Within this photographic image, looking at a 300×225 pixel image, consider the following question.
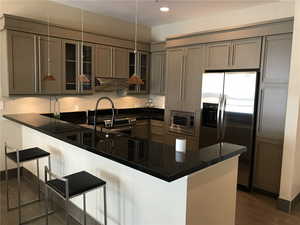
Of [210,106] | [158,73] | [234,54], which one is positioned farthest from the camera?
[158,73]

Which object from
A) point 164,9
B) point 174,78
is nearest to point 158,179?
point 174,78

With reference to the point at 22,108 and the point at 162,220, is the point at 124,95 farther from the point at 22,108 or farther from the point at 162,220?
the point at 162,220

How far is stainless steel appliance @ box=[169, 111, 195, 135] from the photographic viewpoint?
4.18 m

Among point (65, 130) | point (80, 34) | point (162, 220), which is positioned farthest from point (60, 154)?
point (80, 34)

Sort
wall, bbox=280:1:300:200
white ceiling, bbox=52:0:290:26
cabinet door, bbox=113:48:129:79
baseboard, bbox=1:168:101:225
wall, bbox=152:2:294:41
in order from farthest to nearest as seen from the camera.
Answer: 1. cabinet door, bbox=113:48:129:79
2. white ceiling, bbox=52:0:290:26
3. wall, bbox=152:2:294:41
4. wall, bbox=280:1:300:200
5. baseboard, bbox=1:168:101:225

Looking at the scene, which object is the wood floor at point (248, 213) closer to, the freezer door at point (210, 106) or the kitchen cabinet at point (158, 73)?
the freezer door at point (210, 106)

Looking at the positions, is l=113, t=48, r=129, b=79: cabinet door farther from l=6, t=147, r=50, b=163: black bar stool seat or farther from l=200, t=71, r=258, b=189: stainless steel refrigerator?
l=6, t=147, r=50, b=163: black bar stool seat

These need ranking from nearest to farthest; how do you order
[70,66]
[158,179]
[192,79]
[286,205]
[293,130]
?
[158,179] → [293,130] → [286,205] → [70,66] → [192,79]

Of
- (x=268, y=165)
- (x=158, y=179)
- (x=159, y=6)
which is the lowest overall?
(x=268, y=165)

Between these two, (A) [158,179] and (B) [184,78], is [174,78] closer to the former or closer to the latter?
(B) [184,78]

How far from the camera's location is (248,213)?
9.65 feet

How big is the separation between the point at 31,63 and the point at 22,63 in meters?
0.12

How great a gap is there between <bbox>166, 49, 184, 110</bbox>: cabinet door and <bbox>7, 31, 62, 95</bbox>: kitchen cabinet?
6.41 ft

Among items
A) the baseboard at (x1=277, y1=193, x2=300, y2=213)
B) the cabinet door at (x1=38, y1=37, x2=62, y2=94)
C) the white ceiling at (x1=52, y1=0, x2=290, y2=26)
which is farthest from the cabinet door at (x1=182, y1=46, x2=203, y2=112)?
the cabinet door at (x1=38, y1=37, x2=62, y2=94)
